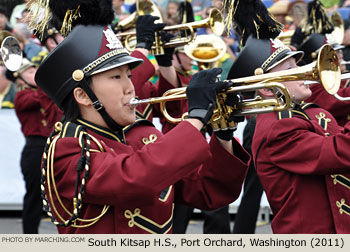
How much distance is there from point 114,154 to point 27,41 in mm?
6028

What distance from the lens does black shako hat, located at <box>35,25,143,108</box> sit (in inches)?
123

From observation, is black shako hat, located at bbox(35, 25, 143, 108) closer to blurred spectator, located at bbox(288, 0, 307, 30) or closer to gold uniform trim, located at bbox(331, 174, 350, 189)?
gold uniform trim, located at bbox(331, 174, 350, 189)

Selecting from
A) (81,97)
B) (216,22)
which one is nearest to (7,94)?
(216,22)

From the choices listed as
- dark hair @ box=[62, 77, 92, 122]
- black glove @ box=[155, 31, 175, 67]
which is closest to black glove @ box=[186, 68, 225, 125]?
dark hair @ box=[62, 77, 92, 122]

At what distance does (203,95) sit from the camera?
9.46ft

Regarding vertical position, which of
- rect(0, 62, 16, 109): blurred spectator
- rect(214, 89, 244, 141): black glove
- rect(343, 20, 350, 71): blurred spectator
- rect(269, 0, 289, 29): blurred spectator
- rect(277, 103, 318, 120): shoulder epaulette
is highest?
rect(214, 89, 244, 141): black glove

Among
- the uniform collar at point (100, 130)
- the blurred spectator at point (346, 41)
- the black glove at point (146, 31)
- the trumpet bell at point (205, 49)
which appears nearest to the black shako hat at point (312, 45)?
the blurred spectator at point (346, 41)

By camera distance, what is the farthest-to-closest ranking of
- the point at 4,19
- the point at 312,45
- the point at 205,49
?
the point at 4,19, the point at 312,45, the point at 205,49

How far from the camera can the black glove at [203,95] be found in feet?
9.43

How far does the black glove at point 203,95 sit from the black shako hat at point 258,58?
3.47 ft

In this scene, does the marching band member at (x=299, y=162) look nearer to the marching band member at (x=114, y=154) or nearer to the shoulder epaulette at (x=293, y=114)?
the shoulder epaulette at (x=293, y=114)

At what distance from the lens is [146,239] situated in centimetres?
296

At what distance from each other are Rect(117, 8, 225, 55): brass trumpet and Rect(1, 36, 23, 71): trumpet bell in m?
1.61

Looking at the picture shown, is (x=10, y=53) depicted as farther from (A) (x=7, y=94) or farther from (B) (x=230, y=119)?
(A) (x=7, y=94)
